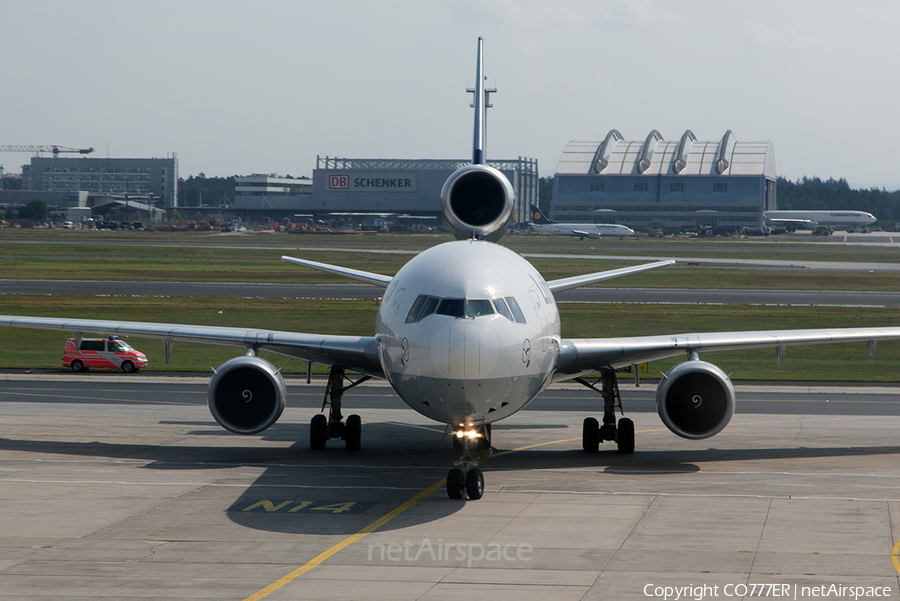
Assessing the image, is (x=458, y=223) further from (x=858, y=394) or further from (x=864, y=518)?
(x=858, y=394)

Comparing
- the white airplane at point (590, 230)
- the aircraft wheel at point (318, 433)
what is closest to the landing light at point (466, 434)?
the aircraft wheel at point (318, 433)

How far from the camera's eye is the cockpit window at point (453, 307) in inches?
642

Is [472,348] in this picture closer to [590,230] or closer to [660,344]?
[660,344]

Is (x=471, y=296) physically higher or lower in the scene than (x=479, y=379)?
higher

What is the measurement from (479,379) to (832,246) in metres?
154

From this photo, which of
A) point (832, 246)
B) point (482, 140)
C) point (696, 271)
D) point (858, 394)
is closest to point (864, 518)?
point (482, 140)

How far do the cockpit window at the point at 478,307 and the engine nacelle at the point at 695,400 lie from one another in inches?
243

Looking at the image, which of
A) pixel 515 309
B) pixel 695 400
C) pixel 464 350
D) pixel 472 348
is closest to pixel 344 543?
pixel 464 350

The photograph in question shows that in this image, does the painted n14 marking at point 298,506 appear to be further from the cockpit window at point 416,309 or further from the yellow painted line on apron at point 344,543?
the cockpit window at point 416,309

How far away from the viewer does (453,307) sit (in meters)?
16.4

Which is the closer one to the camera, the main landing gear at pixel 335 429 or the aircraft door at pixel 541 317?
the aircraft door at pixel 541 317

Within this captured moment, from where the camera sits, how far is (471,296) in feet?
54.2

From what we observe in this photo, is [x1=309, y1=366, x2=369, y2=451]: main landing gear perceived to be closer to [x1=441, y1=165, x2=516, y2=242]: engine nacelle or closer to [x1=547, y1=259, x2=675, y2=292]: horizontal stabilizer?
[x1=441, y1=165, x2=516, y2=242]: engine nacelle

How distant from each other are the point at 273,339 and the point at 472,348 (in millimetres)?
7955
